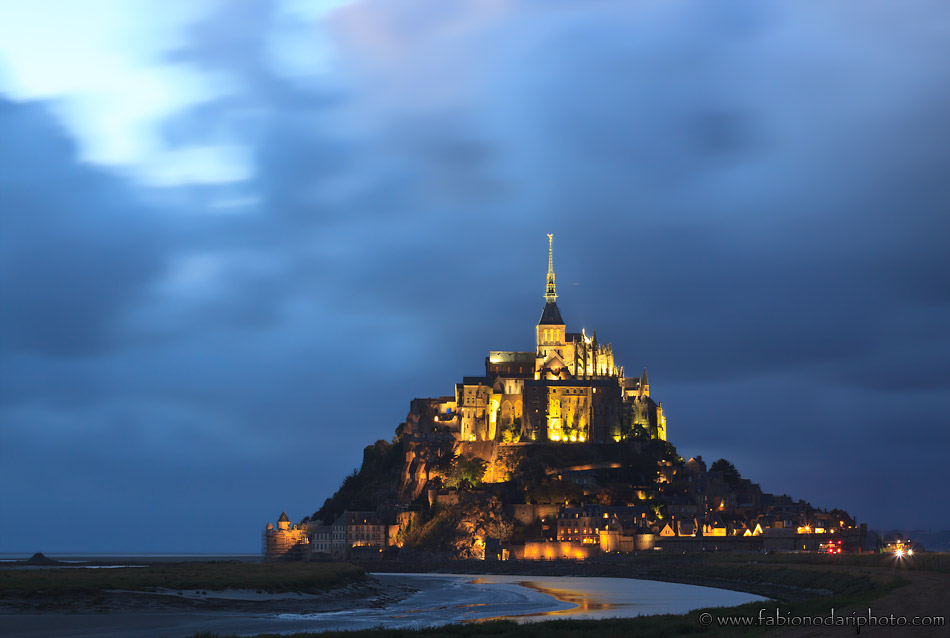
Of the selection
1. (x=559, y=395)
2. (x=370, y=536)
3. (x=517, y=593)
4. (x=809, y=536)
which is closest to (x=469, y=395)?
(x=559, y=395)

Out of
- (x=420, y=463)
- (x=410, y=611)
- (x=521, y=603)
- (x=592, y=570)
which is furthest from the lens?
(x=420, y=463)

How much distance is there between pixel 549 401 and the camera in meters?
162

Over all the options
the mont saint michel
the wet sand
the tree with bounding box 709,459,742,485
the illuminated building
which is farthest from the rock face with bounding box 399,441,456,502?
the wet sand

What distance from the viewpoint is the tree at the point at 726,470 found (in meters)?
160

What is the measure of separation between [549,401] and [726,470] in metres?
29.4

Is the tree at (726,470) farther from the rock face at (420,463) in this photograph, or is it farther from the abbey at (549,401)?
the rock face at (420,463)

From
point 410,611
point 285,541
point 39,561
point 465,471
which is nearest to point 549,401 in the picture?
point 465,471

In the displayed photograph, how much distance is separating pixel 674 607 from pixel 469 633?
2136cm

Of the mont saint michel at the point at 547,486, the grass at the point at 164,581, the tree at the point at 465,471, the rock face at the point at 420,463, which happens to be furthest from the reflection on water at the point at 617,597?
the rock face at the point at 420,463

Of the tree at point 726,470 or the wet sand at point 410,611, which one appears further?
the tree at point 726,470

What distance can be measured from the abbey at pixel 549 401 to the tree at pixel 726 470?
975 cm

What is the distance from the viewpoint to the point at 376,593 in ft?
255

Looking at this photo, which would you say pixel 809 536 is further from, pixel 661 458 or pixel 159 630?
pixel 159 630

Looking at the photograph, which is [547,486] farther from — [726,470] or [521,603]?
[521,603]
